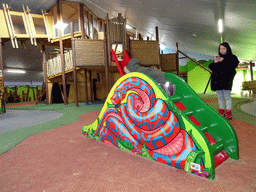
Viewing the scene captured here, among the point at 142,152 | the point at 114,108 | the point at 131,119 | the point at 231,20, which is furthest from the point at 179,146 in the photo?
the point at 231,20

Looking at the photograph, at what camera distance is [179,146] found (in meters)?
1.39

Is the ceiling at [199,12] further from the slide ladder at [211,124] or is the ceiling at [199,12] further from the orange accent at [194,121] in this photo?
the orange accent at [194,121]

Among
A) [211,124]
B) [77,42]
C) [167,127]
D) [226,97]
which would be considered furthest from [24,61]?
[211,124]

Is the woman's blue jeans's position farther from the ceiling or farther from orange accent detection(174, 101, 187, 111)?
the ceiling

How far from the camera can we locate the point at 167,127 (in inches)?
58.0

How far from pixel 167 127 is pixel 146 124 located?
0.79 ft

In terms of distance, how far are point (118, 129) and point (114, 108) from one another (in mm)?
271

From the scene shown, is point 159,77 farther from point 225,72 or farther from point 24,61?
point 24,61

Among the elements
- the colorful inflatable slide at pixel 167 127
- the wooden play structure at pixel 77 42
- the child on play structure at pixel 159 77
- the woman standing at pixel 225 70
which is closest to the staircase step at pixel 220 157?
the colorful inflatable slide at pixel 167 127

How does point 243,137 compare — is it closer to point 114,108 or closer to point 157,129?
point 157,129

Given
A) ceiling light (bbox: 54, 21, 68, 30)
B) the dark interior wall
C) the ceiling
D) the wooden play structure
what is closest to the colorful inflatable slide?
the ceiling

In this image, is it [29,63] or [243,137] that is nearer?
[243,137]

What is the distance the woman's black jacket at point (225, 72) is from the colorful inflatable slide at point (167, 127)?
1.36 metres

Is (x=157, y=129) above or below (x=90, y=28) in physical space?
below
